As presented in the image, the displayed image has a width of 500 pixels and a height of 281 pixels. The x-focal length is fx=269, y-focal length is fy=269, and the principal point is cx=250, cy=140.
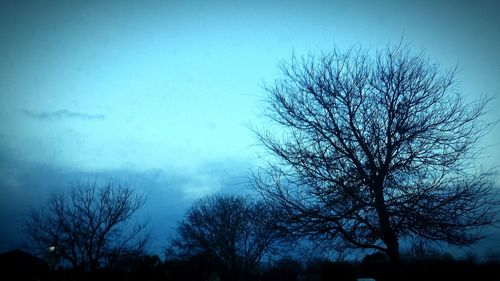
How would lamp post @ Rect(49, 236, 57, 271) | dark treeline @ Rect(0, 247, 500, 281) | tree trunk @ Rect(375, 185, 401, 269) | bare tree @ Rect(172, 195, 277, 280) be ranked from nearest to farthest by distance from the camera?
tree trunk @ Rect(375, 185, 401, 269)
lamp post @ Rect(49, 236, 57, 271)
dark treeline @ Rect(0, 247, 500, 281)
bare tree @ Rect(172, 195, 277, 280)

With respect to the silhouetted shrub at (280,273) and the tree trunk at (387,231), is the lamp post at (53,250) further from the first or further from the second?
the silhouetted shrub at (280,273)

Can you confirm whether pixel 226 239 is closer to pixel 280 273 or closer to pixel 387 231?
pixel 280 273

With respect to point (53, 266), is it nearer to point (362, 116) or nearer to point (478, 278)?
point (362, 116)

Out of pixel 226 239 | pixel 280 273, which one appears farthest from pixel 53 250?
pixel 280 273

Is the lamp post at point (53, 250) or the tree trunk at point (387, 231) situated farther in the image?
the lamp post at point (53, 250)

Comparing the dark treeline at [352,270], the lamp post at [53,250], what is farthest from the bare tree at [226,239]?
the lamp post at [53,250]

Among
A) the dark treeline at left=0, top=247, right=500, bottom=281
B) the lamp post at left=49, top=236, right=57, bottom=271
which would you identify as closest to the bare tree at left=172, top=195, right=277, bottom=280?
the dark treeline at left=0, top=247, right=500, bottom=281

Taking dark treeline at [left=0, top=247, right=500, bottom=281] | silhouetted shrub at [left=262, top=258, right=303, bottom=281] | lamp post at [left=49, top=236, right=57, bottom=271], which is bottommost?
silhouetted shrub at [left=262, top=258, right=303, bottom=281]

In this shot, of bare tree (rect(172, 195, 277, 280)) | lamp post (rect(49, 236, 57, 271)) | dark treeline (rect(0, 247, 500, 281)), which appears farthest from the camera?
bare tree (rect(172, 195, 277, 280))

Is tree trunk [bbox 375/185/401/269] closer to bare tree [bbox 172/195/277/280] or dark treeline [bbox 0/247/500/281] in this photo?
dark treeline [bbox 0/247/500/281]

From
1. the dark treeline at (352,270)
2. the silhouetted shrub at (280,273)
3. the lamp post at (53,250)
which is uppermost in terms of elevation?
the lamp post at (53,250)

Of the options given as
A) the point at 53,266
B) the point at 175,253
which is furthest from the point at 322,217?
the point at 175,253

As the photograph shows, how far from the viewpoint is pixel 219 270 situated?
3133cm

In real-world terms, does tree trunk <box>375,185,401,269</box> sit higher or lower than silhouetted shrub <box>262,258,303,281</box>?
higher
